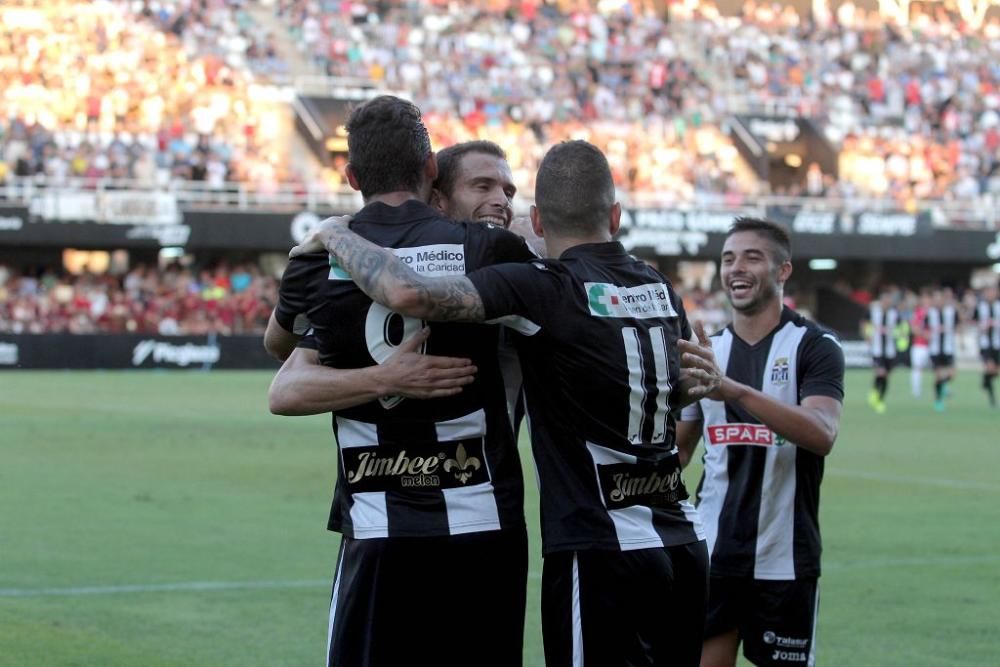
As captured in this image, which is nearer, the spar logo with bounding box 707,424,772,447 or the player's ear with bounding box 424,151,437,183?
the player's ear with bounding box 424,151,437,183

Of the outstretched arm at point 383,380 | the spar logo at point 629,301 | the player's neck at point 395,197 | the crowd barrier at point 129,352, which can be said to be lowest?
the crowd barrier at point 129,352

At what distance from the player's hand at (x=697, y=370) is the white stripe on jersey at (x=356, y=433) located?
893 millimetres

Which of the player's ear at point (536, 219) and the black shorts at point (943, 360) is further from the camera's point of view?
the black shorts at point (943, 360)

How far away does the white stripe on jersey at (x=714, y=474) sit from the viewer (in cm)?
580

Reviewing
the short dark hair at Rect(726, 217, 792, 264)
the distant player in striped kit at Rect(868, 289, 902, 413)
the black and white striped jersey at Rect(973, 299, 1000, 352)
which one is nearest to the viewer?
the short dark hair at Rect(726, 217, 792, 264)

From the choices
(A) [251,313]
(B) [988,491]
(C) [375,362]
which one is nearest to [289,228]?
(A) [251,313]

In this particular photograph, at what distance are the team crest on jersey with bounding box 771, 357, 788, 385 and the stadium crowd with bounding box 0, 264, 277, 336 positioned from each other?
3036 cm

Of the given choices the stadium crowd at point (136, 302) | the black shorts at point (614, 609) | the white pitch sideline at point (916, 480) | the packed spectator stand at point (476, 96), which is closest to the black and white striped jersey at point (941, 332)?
the white pitch sideline at point (916, 480)

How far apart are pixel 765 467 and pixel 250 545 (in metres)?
5.59

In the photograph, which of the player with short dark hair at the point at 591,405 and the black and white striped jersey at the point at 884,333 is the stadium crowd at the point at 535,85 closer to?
the black and white striped jersey at the point at 884,333

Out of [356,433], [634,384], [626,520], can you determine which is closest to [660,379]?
[634,384]

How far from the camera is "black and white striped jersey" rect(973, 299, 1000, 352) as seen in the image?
26.8 meters

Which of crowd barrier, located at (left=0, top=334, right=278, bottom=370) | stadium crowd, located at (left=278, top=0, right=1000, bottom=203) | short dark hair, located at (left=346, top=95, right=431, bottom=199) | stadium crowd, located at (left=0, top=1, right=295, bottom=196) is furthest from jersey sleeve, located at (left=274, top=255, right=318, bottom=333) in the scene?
stadium crowd, located at (left=278, top=0, right=1000, bottom=203)

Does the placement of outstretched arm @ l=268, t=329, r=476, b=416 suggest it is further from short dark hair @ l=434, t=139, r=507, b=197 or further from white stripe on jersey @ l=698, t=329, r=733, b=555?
white stripe on jersey @ l=698, t=329, r=733, b=555
